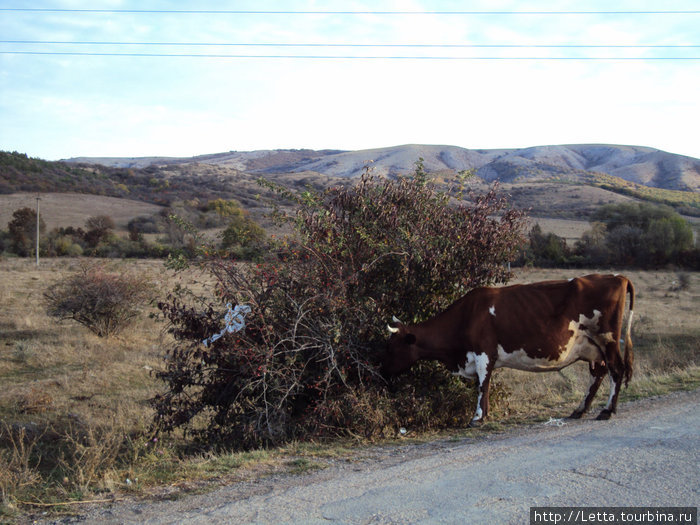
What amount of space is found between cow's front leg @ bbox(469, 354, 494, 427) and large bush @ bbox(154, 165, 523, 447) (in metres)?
0.37

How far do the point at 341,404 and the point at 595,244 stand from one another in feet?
144

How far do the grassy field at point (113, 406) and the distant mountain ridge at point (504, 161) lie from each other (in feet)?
330

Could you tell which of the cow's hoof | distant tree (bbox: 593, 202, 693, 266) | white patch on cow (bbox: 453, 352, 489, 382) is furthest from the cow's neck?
distant tree (bbox: 593, 202, 693, 266)

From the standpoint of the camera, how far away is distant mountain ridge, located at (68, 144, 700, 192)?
130125mm

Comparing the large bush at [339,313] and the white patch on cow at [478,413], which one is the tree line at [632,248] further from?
the white patch on cow at [478,413]

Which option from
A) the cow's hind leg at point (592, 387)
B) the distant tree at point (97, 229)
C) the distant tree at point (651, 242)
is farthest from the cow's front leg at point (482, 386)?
the distant tree at point (97, 229)

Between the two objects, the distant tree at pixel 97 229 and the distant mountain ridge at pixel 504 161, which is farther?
the distant mountain ridge at pixel 504 161

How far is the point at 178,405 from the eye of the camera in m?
8.05

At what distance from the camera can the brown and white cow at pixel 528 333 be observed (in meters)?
7.53

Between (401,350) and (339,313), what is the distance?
90 centimetres

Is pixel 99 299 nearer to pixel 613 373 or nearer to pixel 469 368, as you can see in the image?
pixel 469 368

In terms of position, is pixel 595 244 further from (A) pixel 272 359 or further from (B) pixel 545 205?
(A) pixel 272 359

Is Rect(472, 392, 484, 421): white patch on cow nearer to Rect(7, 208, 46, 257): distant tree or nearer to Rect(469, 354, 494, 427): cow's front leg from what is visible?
Rect(469, 354, 494, 427): cow's front leg

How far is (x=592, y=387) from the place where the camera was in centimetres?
796
